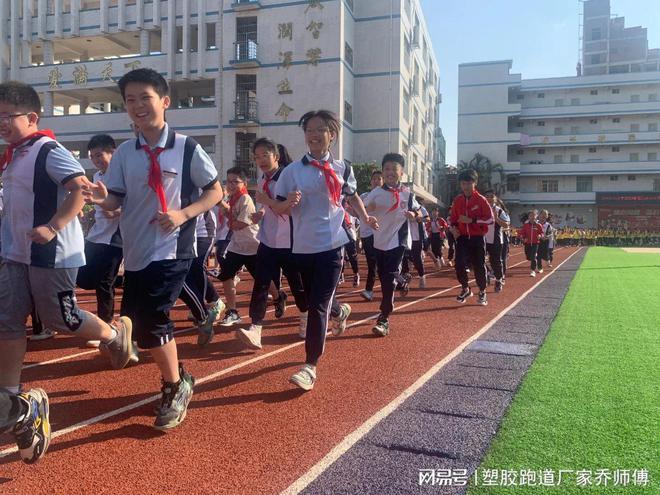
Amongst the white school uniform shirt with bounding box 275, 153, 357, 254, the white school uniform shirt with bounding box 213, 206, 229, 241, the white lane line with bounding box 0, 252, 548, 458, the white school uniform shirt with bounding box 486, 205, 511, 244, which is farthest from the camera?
the white school uniform shirt with bounding box 486, 205, 511, 244

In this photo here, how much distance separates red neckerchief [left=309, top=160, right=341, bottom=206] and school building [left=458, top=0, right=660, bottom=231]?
179ft

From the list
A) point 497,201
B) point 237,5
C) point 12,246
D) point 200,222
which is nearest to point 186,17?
point 237,5

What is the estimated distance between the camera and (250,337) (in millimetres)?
4887

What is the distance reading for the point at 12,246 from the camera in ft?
9.86

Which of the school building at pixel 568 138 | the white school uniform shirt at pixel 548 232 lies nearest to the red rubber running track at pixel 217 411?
the white school uniform shirt at pixel 548 232

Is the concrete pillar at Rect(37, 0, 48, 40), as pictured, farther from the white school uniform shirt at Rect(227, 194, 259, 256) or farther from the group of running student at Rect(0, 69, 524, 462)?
the group of running student at Rect(0, 69, 524, 462)

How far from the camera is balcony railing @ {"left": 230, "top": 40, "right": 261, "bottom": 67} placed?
29.6m

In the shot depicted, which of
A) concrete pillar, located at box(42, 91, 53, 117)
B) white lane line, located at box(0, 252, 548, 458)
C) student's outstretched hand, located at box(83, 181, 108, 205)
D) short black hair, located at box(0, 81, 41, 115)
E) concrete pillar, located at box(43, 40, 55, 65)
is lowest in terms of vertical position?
white lane line, located at box(0, 252, 548, 458)

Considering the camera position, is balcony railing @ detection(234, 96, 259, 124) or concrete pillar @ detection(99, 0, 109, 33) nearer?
balcony railing @ detection(234, 96, 259, 124)

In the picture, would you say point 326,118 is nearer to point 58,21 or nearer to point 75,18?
point 75,18

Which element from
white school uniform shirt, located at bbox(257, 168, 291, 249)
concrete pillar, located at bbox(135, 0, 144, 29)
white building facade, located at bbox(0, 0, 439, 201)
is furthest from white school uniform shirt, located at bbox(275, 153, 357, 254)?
concrete pillar, located at bbox(135, 0, 144, 29)

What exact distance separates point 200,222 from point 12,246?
3.11m

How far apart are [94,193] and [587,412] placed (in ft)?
10.8

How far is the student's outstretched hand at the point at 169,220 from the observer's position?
2.94 m
